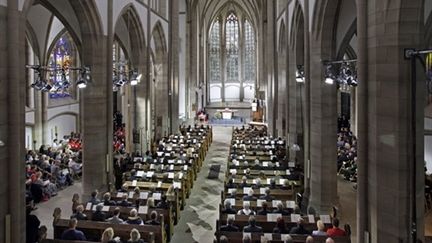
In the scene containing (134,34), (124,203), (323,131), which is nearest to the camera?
(124,203)

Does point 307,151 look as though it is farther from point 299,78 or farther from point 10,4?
point 10,4

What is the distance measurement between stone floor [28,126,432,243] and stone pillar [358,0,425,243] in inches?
169

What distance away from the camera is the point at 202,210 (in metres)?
15.7

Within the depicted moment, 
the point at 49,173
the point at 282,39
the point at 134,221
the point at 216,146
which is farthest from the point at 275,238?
the point at 216,146

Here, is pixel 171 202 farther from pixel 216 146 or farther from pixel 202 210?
pixel 216 146

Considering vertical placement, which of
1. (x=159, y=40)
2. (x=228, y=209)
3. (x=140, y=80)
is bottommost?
(x=228, y=209)

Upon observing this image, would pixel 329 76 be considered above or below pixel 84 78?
below

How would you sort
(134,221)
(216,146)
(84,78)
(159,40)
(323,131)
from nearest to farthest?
1. (134,221)
2. (323,131)
3. (84,78)
4. (159,40)
5. (216,146)

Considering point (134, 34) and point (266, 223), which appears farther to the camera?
point (134, 34)

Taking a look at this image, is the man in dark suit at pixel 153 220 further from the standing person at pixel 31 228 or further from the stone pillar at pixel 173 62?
the stone pillar at pixel 173 62

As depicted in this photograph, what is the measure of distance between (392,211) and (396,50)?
9.90ft

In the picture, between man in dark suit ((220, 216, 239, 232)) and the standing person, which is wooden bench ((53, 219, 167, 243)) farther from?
man in dark suit ((220, 216, 239, 232))

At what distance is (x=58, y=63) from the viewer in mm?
31391

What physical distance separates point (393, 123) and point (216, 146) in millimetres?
24256
